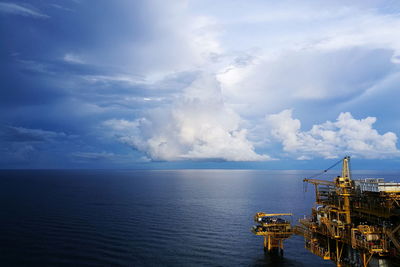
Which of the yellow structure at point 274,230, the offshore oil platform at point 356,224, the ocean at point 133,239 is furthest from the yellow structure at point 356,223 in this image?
the ocean at point 133,239

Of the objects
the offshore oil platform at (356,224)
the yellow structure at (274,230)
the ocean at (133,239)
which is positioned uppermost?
the offshore oil platform at (356,224)

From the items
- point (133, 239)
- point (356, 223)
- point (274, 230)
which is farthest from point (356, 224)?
point (133, 239)

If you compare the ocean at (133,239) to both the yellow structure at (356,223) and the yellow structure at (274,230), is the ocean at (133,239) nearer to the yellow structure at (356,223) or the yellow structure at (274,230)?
the yellow structure at (274,230)

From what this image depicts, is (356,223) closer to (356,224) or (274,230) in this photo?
(356,224)

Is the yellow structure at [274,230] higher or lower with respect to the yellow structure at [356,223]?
lower

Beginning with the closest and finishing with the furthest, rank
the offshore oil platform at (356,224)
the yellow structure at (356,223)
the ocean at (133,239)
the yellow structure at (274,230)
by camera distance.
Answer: the offshore oil platform at (356,224) → the yellow structure at (356,223) → the ocean at (133,239) → the yellow structure at (274,230)

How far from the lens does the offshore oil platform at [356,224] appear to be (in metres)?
32.7

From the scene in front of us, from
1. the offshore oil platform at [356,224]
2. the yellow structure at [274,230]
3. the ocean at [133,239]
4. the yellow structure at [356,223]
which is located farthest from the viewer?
the yellow structure at [274,230]

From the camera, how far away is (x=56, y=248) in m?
52.8

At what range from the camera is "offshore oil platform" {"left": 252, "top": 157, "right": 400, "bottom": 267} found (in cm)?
3272

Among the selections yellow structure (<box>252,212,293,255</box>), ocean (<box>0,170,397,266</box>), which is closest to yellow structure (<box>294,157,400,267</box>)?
yellow structure (<box>252,212,293,255</box>)

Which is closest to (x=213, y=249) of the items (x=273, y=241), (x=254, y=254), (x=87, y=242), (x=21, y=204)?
(x=254, y=254)

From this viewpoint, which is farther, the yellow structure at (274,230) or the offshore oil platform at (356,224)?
the yellow structure at (274,230)

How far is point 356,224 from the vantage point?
131 feet
